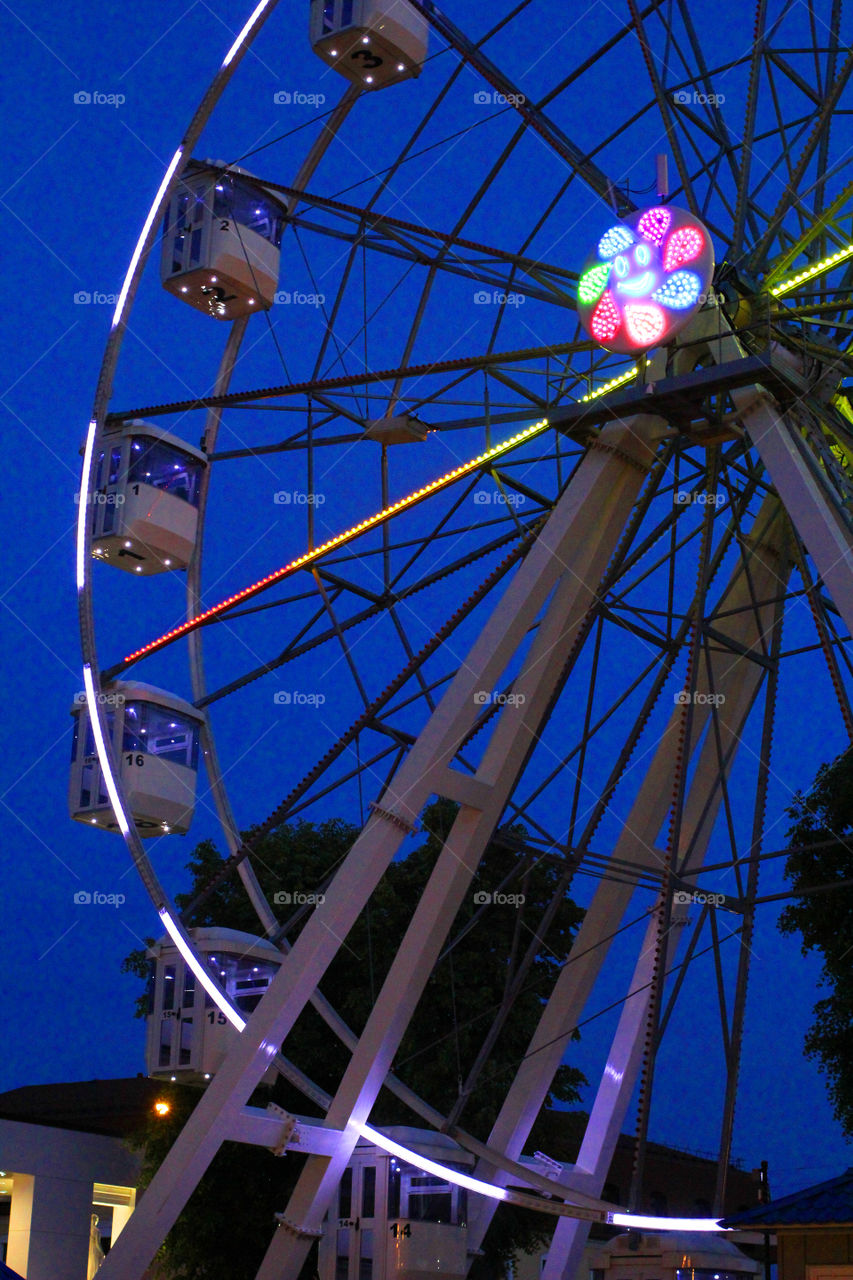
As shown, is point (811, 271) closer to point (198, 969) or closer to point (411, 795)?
point (411, 795)

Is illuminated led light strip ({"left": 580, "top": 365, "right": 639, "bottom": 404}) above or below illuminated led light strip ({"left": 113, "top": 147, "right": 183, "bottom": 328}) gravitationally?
below

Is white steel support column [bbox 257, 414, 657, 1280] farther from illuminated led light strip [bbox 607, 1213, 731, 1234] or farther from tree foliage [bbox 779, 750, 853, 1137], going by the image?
tree foliage [bbox 779, 750, 853, 1137]

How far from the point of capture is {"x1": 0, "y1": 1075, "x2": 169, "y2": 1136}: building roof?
32.1 meters

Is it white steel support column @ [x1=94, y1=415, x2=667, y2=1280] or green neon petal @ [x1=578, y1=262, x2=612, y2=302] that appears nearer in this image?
white steel support column @ [x1=94, y1=415, x2=667, y2=1280]

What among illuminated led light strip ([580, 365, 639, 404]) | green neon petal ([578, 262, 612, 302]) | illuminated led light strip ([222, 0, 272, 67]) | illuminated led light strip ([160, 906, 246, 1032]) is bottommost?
illuminated led light strip ([160, 906, 246, 1032])

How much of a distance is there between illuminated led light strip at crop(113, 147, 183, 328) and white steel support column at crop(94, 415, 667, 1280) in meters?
5.59

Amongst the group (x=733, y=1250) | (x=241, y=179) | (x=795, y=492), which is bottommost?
(x=733, y=1250)

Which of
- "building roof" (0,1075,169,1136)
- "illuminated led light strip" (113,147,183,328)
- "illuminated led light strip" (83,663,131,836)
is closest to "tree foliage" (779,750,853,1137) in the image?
"illuminated led light strip" (83,663,131,836)

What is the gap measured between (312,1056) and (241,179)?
16.1 metres

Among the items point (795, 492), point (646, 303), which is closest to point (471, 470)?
point (646, 303)

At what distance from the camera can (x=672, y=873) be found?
15.7 meters

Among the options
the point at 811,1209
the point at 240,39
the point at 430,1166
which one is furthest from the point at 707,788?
the point at 240,39

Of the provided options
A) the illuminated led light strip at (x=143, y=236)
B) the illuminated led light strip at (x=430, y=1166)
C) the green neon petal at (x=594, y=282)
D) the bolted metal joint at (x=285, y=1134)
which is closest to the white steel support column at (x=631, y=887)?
the illuminated led light strip at (x=430, y=1166)

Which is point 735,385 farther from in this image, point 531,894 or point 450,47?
point 531,894
